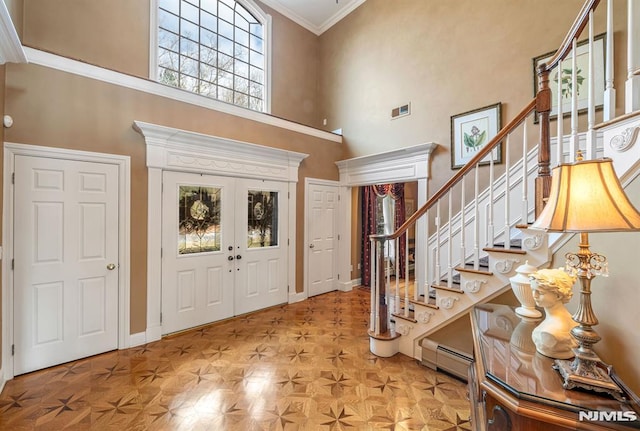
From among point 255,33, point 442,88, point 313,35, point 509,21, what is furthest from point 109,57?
point 509,21

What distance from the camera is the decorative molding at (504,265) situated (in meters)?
2.09

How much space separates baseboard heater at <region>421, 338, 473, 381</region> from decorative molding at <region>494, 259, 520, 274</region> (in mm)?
886

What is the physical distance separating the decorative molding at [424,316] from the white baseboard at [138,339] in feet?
10.1

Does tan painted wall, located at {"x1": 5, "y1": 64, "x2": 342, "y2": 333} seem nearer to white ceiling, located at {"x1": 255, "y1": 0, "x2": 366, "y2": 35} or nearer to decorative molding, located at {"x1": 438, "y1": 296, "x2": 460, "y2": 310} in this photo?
white ceiling, located at {"x1": 255, "y1": 0, "x2": 366, "y2": 35}

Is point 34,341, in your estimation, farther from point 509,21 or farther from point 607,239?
point 509,21

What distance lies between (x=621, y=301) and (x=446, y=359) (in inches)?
60.3

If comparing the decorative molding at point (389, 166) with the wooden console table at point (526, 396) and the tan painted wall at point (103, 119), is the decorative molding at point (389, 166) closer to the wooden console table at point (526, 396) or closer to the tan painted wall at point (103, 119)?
the tan painted wall at point (103, 119)

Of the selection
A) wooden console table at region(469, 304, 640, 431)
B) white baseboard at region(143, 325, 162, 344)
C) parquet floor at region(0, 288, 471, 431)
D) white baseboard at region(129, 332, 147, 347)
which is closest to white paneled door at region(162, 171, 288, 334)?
white baseboard at region(143, 325, 162, 344)

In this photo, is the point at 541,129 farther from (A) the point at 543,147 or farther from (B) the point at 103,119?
(B) the point at 103,119

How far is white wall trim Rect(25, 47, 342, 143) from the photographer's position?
2.65m

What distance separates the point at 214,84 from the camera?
475 centimetres

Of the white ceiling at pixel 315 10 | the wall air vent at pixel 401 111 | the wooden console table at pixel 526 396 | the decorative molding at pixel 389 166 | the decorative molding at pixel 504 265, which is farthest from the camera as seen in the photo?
the white ceiling at pixel 315 10

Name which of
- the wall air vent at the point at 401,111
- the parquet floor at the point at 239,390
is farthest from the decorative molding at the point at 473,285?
the wall air vent at the point at 401,111

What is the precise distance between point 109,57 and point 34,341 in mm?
3262
